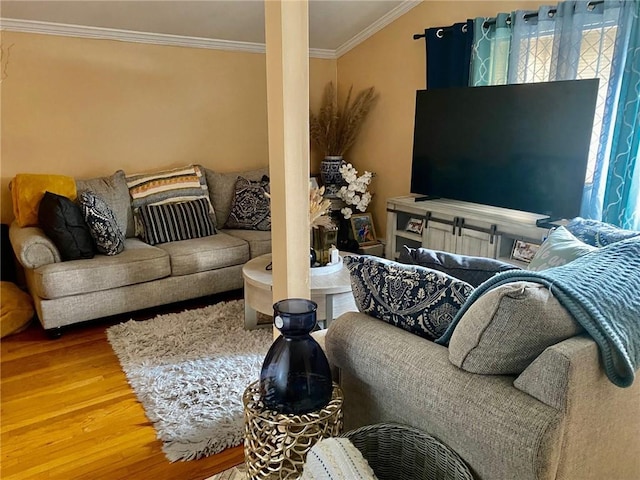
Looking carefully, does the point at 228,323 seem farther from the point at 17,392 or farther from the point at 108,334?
the point at 17,392

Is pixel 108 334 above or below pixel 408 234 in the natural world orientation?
below

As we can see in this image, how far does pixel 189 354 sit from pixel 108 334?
25.1 inches

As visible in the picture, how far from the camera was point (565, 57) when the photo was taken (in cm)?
307

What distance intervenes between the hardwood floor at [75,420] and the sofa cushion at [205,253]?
0.68 meters

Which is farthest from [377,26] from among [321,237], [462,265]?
[462,265]

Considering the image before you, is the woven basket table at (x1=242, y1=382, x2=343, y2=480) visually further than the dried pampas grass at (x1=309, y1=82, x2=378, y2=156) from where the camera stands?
No

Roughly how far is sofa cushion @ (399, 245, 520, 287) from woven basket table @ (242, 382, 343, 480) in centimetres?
54

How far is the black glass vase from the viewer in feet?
4.84

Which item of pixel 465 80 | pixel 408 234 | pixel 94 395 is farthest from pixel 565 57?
pixel 94 395

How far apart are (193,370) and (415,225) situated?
1.93 metres

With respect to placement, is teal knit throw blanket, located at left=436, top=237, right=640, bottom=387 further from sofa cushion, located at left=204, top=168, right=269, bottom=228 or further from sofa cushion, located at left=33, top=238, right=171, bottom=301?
sofa cushion, located at left=204, top=168, right=269, bottom=228

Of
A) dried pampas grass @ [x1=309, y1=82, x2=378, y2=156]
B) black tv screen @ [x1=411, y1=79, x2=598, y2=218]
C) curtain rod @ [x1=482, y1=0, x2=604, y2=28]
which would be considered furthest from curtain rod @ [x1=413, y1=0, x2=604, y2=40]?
dried pampas grass @ [x1=309, y1=82, x2=378, y2=156]

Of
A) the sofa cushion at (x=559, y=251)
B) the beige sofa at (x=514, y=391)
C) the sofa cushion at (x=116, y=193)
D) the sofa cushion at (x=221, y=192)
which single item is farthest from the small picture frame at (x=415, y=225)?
the beige sofa at (x=514, y=391)

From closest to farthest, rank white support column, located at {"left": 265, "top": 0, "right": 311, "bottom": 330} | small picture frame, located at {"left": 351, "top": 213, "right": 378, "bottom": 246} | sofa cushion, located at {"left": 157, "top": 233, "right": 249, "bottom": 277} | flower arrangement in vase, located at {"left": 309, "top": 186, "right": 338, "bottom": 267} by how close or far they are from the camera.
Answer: white support column, located at {"left": 265, "top": 0, "right": 311, "bottom": 330} → flower arrangement in vase, located at {"left": 309, "top": 186, "right": 338, "bottom": 267} → sofa cushion, located at {"left": 157, "top": 233, "right": 249, "bottom": 277} → small picture frame, located at {"left": 351, "top": 213, "right": 378, "bottom": 246}
